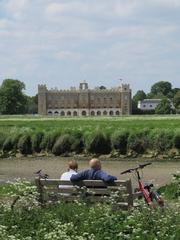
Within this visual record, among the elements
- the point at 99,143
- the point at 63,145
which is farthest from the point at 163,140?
the point at 63,145

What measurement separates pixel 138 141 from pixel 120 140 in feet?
4.73

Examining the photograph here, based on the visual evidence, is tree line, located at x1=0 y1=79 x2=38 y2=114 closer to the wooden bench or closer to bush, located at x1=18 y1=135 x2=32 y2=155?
bush, located at x1=18 y1=135 x2=32 y2=155

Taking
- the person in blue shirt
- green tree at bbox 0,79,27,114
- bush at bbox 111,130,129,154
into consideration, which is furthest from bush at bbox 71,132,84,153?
green tree at bbox 0,79,27,114

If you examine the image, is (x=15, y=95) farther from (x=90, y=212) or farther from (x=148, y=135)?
(x=90, y=212)

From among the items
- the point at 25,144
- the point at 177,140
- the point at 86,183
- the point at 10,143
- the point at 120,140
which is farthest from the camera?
the point at 10,143

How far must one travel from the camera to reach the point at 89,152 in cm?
4919

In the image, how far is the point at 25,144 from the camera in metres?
52.8

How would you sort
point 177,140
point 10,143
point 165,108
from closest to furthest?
point 177,140 → point 10,143 → point 165,108

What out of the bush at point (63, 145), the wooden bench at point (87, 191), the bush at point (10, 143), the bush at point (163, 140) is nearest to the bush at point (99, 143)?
the bush at point (63, 145)

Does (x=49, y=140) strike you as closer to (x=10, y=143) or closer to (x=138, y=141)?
(x=10, y=143)

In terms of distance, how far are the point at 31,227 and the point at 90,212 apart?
1.06 metres

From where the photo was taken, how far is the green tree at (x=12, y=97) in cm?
17188

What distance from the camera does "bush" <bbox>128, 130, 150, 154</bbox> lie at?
48.1m

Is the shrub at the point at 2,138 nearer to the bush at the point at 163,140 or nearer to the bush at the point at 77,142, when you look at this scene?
the bush at the point at 77,142
